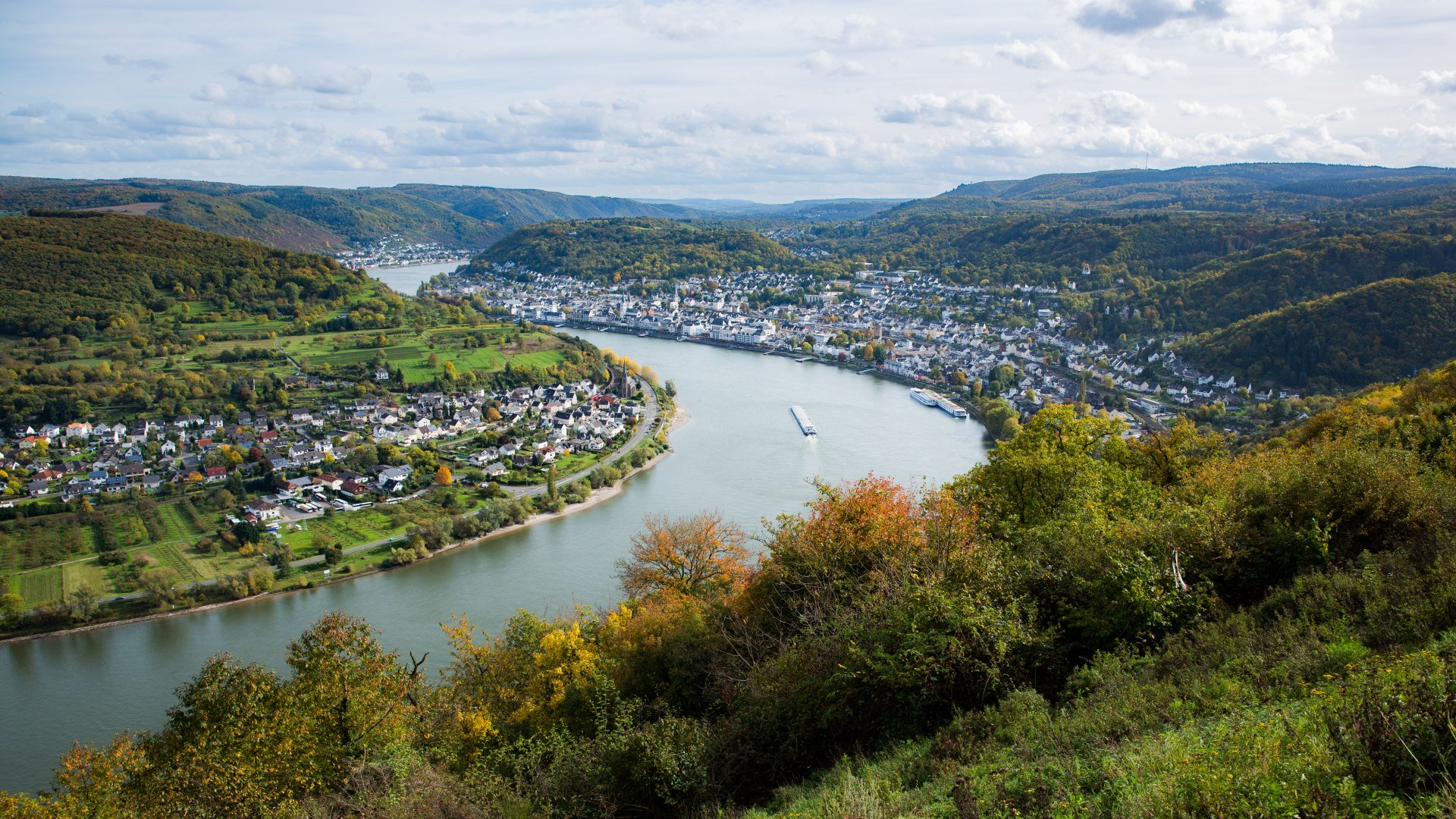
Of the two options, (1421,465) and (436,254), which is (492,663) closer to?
(1421,465)

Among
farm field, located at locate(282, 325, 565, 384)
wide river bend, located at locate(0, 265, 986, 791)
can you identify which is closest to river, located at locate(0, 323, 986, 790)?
wide river bend, located at locate(0, 265, 986, 791)

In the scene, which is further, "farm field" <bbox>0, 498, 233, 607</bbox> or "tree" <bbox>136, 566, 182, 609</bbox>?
"farm field" <bbox>0, 498, 233, 607</bbox>

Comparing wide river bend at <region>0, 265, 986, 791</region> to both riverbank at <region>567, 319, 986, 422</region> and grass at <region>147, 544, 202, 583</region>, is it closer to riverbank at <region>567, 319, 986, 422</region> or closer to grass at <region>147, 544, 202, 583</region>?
grass at <region>147, 544, 202, 583</region>

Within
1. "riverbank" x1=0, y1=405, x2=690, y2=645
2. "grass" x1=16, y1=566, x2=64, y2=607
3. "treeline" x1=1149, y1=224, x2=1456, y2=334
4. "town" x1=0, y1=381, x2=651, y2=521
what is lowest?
"riverbank" x1=0, y1=405, x2=690, y2=645

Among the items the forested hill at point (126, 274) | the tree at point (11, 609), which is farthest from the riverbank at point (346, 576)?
the forested hill at point (126, 274)

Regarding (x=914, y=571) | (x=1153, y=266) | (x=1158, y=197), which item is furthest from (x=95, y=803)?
(x=1158, y=197)

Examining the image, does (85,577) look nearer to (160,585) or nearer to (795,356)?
(160,585)
